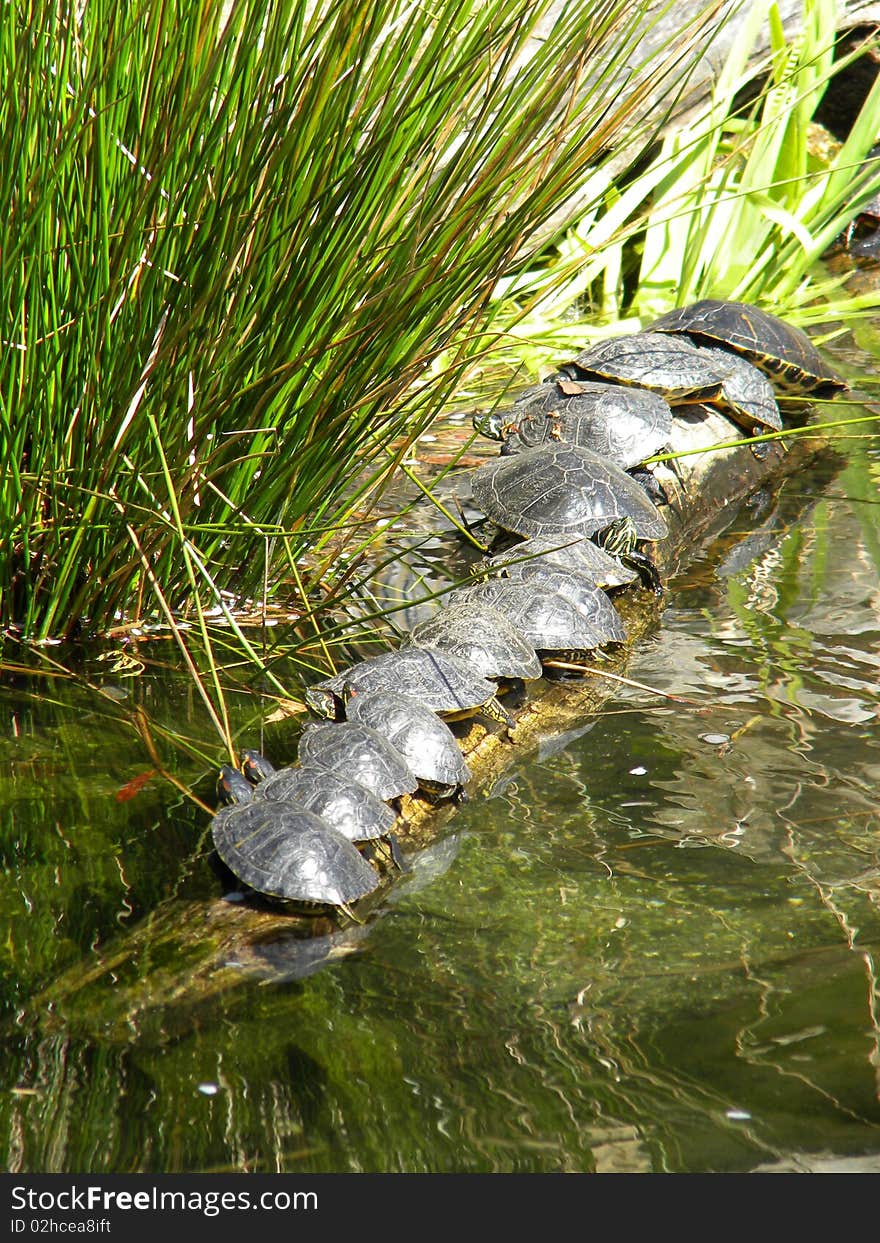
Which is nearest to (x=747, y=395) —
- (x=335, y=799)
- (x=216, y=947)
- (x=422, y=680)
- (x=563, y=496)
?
(x=563, y=496)

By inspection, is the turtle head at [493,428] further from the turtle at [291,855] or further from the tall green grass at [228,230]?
the turtle at [291,855]

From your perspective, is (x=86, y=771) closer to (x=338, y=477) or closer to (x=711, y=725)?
(x=338, y=477)

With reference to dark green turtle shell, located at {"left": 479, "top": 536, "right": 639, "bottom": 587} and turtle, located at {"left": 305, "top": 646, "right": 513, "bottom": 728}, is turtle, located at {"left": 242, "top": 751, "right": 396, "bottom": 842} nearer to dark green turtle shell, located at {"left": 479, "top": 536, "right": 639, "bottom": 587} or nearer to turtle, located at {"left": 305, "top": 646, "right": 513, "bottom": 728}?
turtle, located at {"left": 305, "top": 646, "right": 513, "bottom": 728}

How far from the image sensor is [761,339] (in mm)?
4617

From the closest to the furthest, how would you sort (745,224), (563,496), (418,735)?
(418,735)
(563,496)
(745,224)

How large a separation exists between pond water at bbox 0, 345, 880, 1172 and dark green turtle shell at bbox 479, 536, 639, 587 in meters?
0.57

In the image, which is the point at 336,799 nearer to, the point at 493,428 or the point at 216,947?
the point at 216,947

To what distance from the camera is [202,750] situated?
8.52 feet

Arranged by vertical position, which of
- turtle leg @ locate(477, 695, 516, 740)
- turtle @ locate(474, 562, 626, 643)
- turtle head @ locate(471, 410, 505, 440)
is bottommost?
turtle leg @ locate(477, 695, 516, 740)

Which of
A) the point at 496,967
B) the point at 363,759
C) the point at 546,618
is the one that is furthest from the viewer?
Result: the point at 546,618

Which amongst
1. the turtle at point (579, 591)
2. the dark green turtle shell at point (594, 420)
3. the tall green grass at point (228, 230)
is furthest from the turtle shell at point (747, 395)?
the tall green grass at point (228, 230)

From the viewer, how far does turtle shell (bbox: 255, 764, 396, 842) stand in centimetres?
220

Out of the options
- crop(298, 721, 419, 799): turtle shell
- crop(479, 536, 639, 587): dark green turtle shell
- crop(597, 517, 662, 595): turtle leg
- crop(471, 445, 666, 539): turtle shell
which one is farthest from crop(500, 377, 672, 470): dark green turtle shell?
crop(298, 721, 419, 799): turtle shell

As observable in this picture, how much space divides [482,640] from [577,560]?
654 mm
